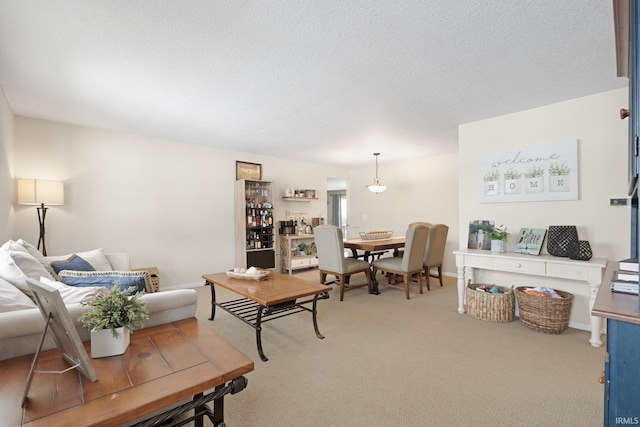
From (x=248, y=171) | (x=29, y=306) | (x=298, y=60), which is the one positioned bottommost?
(x=29, y=306)

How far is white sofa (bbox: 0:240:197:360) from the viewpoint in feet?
3.91

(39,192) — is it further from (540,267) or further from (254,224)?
(540,267)

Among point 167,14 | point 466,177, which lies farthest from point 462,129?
point 167,14

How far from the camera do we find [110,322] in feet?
3.89

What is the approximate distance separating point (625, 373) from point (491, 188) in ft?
9.48

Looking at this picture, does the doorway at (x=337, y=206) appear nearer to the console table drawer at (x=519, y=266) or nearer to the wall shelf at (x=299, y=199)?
the wall shelf at (x=299, y=199)

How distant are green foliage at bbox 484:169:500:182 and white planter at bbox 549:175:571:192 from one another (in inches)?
19.6

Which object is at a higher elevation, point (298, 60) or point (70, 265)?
point (298, 60)

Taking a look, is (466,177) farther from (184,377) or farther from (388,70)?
(184,377)

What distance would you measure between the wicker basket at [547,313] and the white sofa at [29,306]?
3.08 m

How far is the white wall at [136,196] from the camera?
351cm

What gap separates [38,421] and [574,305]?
3.99 metres

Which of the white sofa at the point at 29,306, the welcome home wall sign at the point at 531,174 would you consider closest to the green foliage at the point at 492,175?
the welcome home wall sign at the point at 531,174

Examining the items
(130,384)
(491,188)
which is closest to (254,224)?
(491,188)
